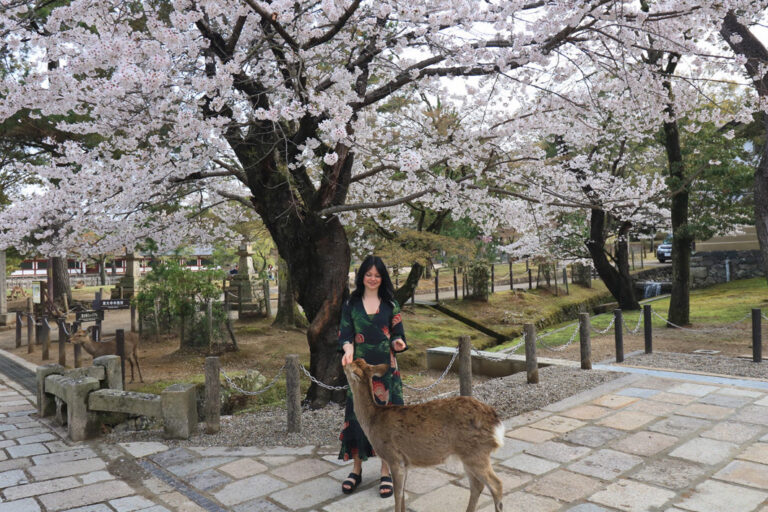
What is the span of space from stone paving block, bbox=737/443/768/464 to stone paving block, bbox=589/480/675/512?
1.20 m

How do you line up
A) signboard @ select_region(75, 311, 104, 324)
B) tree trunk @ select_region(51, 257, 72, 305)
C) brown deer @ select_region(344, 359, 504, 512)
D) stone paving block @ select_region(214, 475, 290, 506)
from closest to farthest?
brown deer @ select_region(344, 359, 504, 512)
stone paving block @ select_region(214, 475, 290, 506)
signboard @ select_region(75, 311, 104, 324)
tree trunk @ select_region(51, 257, 72, 305)

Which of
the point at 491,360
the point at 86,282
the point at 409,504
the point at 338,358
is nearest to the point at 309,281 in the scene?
the point at 338,358

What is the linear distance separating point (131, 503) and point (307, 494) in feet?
4.62

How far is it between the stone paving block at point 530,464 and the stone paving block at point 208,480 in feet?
8.11

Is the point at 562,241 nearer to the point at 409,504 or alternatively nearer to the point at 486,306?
the point at 486,306

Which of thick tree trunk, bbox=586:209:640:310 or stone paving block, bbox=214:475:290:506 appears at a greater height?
thick tree trunk, bbox=586:209:640:310

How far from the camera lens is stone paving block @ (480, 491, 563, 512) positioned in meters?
3.69

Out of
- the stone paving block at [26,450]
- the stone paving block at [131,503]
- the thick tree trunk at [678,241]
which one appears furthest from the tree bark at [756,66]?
the stone paving block at [26,450]

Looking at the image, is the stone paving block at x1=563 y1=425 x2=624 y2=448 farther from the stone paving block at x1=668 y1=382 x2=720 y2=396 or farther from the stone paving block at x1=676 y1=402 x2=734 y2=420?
the stone paving block at x1=668 y1=382 x2=720 y2=396

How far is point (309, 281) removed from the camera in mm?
7129

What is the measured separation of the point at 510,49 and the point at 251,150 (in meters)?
3.71

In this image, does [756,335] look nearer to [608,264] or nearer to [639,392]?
[639,392]

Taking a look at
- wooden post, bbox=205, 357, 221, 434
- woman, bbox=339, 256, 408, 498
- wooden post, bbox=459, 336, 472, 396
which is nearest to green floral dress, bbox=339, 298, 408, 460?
woman, bbox=339, 256, 408, 498

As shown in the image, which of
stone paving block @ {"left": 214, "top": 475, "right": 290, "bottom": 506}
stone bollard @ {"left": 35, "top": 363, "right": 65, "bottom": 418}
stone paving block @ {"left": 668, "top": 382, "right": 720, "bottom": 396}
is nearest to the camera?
stone paving block @ {"left": 214, "top": 475, "right": 290, "bottom": 506}
